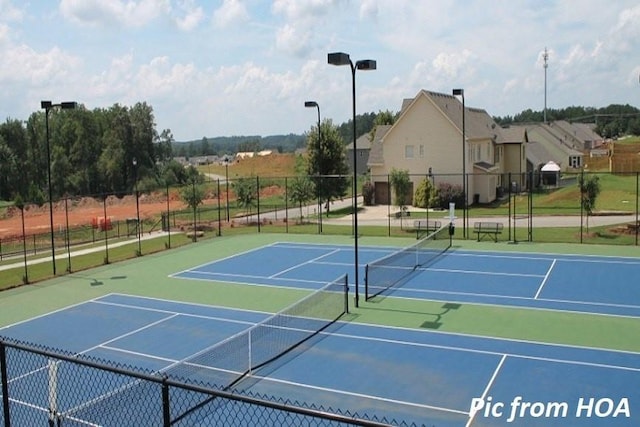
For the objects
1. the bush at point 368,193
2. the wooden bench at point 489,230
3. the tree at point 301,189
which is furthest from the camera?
the bush at point 368,193

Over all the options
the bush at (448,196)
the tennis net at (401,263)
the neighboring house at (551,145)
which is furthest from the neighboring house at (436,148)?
the tennis net at (401,263)

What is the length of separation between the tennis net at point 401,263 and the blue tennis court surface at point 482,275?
0.35 m

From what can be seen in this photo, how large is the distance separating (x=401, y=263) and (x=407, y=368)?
36.1 feet

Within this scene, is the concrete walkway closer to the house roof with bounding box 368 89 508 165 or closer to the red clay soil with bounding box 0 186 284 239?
the house roof with bounding box 368 89 508 165

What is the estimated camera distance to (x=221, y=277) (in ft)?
79.2

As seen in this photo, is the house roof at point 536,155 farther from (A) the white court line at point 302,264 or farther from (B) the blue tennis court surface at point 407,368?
(B) the blue tennis court surface at point 407,368

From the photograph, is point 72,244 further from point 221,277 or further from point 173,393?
point 173,393

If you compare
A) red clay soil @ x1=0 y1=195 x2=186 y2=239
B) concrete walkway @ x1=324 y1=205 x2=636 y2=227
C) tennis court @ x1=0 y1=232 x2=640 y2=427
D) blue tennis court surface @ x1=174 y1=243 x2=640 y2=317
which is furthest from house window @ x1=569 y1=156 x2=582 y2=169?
tennis court @ x1=0 y1=232 x2=640 y2=427

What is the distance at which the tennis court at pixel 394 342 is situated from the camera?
11797 mm

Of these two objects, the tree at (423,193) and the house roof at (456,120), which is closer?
the tree at (423,193)

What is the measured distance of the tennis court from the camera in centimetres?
1180

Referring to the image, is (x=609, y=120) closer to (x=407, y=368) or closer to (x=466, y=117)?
(x=466, y=117)

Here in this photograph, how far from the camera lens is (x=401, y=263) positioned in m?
24.5

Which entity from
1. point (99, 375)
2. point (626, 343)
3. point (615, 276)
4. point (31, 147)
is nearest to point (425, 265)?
point (615, 276)
